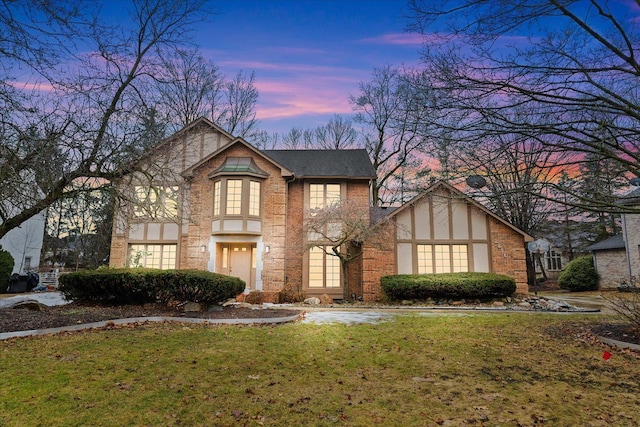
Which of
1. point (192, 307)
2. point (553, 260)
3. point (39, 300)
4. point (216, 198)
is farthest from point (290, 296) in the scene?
point (553, 260)

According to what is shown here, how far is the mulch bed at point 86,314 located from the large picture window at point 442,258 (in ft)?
26.7

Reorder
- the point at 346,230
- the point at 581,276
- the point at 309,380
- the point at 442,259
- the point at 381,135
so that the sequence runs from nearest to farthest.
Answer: the point at 309,380, the point at 346,230, the point at 442,259, the point at 581,276, the point at 381,135

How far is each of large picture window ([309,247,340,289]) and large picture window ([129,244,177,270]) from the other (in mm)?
6594

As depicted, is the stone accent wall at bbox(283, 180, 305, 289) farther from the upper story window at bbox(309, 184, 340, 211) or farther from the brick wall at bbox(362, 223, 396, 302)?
the brick wall at bbox(362, 223, 396, 302)

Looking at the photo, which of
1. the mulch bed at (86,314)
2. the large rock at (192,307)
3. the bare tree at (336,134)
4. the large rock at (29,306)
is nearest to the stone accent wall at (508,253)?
the mulch bed at (86,314)

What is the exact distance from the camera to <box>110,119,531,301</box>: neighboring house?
17.0 metres

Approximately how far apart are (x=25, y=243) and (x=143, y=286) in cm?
2081

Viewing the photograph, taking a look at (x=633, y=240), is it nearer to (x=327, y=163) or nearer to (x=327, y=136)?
(x=327, y=163)

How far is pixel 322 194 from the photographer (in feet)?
62.0

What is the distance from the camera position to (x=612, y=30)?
6887mm

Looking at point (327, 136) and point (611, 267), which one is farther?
point (327, 136)

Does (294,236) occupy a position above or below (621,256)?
above

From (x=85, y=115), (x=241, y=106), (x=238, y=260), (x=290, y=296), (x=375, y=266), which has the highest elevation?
(x=241, y=106)

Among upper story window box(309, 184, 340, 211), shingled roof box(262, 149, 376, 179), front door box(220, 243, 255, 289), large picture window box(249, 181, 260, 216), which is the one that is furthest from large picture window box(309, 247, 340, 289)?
shingled roof box(262, 149, 376, 179)
